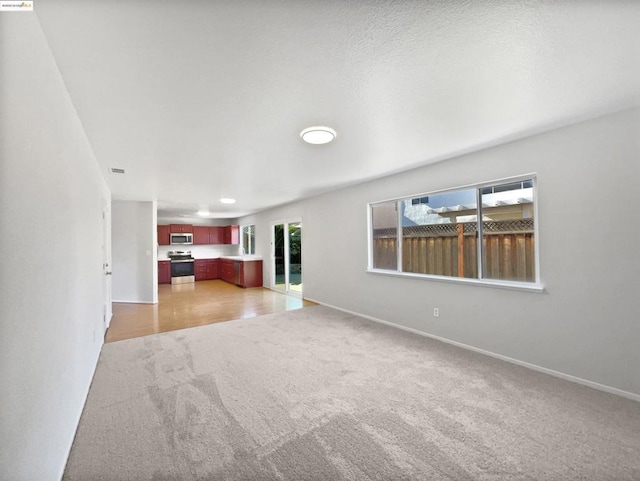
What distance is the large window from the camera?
2.91m

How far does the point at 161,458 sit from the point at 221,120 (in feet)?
8.04

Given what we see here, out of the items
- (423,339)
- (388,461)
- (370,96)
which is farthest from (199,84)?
(423,339)

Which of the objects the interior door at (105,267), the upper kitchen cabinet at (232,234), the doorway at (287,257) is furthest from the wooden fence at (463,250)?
the upper kitchen cabinet at (232,234)

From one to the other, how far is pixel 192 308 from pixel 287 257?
260cm

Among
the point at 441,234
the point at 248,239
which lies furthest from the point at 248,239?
the point at 441,234

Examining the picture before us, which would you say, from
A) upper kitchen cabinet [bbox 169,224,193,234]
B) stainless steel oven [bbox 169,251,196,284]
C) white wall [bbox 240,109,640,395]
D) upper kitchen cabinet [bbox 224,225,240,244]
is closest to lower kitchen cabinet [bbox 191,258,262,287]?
stainless steel oven [bbox 169,251,196,284]

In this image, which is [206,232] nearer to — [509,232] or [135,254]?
[135,254]

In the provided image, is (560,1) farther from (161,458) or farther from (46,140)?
(161,458)

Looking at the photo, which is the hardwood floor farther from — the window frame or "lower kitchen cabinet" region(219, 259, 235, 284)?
the window frame

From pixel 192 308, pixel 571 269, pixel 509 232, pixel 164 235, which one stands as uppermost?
pixel 164 235

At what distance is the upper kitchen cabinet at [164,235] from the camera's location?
8.96 metres

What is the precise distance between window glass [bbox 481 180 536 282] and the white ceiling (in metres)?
0.63

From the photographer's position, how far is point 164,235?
902 centimetres

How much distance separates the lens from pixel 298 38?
4.54 ft
